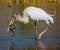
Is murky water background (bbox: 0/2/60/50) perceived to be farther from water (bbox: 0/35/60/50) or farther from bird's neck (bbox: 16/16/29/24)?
bird's neck (bbox: 16/16/29/24)

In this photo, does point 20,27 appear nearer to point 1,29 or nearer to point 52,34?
point 1,29

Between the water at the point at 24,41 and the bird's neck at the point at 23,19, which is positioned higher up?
the bird's neck at the point at 23,19

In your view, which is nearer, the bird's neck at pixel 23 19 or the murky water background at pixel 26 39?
the murky water background at pixel 26 39

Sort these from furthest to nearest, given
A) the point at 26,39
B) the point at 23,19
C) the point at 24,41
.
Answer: the point at 23,19, the point at 26,39, the point at 24,41

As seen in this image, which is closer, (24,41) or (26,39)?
(24,41)

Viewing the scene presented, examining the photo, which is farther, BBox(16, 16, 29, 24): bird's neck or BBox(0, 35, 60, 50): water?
BBox(16, 16, 29, 24): bird's neck

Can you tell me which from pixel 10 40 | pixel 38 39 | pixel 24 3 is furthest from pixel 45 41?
pixel 24 3

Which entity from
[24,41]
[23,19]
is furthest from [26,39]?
[23,19]

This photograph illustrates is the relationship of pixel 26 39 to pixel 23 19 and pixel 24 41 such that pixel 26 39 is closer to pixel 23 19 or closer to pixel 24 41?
pixel 24 41

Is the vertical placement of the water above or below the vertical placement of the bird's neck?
below

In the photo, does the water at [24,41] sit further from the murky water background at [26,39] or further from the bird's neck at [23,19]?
the bird's neck at [23,19]

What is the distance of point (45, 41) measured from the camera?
1122 centimetres

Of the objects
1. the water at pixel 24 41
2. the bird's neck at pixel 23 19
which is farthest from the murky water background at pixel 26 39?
the bird's neck at pixel 23 19

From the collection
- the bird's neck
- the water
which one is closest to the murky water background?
the water
